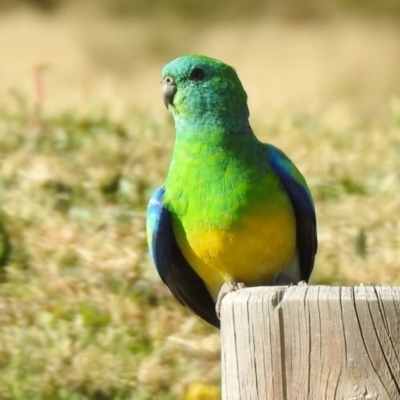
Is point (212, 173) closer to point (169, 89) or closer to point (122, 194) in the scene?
point (169, 89)

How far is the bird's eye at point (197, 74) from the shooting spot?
13.7 ft

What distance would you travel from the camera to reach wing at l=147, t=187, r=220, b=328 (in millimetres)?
4164

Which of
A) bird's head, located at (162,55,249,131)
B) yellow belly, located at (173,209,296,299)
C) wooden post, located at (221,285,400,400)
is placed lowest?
wooden post, located at (221,285,400,400)

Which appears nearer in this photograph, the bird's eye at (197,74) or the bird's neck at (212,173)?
the bird's neck at (212,173)

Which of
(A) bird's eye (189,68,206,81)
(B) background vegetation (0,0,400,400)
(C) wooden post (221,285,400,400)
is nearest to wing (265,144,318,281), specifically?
(A) bird's eye (189,68,206,81)

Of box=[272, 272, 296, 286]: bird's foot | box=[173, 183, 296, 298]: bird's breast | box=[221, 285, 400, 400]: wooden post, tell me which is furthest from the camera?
box=[272, 272, 296, 286]: bird's foot

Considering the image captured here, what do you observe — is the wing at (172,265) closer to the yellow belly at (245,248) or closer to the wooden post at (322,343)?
the yellow belly at (245,248)

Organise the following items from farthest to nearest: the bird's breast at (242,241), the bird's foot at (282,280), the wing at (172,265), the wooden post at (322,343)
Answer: the bird's foot at (282,280), the wing at (172,265), the bird's breast at (242,241), the wooden post at (322,343)

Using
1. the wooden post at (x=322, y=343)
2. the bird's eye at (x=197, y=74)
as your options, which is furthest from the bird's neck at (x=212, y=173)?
the wooden post at (x=322, y=343)

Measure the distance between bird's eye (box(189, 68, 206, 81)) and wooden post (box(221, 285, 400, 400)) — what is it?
1697 mm

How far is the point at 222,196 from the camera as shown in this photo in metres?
4.02

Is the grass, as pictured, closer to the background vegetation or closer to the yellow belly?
the background vegetation

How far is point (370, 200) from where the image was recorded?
21.8 ft

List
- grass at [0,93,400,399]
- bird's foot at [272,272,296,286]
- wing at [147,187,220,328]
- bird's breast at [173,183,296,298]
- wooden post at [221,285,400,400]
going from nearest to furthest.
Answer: wooden post at [221,285,400,400] → bird's breast at [173,183,296,298] → wing at [147,187,220,328] → bird's foot at [272,272,296,286] → grass at [0,93,400,399]
